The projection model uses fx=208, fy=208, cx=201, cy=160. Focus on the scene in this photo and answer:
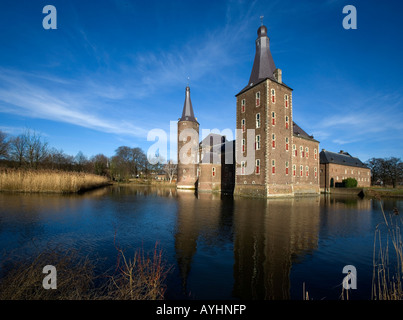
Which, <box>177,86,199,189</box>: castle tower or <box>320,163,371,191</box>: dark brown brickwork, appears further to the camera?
<box>320,163,371,191</box>: dark brown brickwork

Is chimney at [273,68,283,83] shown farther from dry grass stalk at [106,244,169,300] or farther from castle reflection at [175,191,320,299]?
dry grass stalk at [106,244,169,300]

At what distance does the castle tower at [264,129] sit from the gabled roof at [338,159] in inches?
777

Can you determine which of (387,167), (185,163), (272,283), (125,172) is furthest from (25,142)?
(387,167)

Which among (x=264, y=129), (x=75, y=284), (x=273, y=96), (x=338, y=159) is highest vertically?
(x=273, y=96)

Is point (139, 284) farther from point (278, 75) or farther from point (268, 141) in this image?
point (278, 75)

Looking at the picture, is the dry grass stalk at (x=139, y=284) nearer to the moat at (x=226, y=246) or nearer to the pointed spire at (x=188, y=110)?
the moat at (x=226, y=246)

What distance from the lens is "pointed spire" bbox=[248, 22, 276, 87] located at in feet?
97.6

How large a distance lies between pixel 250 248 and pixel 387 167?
66.4 m

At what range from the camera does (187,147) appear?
1754 inches

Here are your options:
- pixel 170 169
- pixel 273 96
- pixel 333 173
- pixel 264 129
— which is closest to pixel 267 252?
pixel 264 129

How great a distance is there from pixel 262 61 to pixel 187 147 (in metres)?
21.9

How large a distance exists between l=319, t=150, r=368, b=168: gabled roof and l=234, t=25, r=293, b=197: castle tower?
1975 cm

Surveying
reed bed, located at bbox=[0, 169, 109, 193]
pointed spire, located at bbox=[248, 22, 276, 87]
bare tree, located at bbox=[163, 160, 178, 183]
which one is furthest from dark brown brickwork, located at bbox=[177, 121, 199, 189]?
reed bed, located at bbox=[0, 169, 109, 193]

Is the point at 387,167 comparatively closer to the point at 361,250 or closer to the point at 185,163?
→ the point at 185,163
